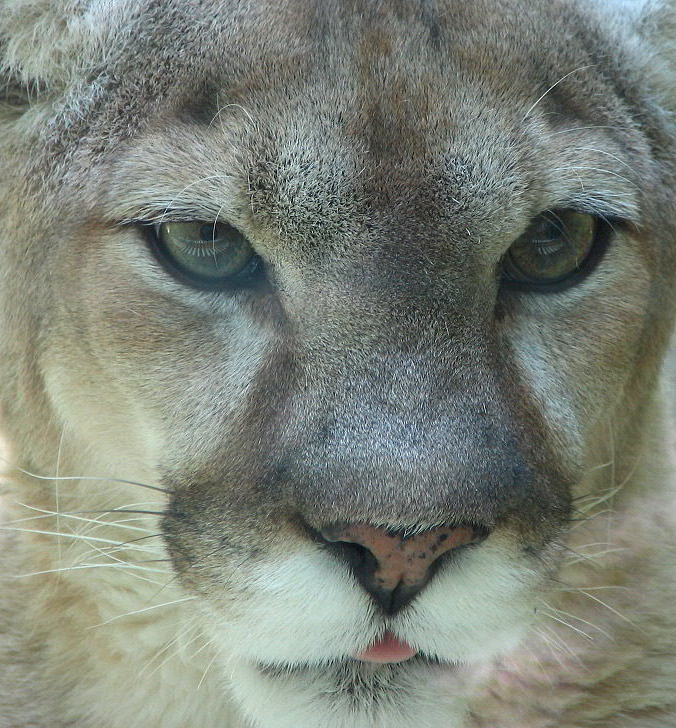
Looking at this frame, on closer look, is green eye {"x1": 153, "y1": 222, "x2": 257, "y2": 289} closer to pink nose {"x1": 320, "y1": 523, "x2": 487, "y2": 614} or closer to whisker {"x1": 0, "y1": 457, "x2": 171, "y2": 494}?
whisker {"x1": 0, "y1": 457, "x2": 171, "y2": 494}

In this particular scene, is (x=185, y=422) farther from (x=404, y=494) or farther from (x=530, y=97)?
(x=530, y=97)

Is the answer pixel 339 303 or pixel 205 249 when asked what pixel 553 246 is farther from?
pixel 205 249

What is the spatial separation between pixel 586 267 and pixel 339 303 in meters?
0.63

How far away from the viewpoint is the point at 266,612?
1944mm

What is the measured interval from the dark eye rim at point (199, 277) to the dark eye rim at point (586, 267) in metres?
0.55

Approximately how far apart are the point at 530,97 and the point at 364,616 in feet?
3.67

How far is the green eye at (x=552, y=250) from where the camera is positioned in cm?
224

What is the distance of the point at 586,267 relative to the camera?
7.72 feet

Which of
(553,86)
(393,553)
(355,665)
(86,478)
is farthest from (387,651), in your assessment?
(553,86)

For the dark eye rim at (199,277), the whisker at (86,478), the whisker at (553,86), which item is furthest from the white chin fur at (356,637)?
the whisker at (553,86)

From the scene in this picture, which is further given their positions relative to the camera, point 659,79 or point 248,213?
point 659,79

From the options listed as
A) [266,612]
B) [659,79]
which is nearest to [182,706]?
[266,612]

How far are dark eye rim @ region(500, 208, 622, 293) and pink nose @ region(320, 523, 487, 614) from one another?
62cm

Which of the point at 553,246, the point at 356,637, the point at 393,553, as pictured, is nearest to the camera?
the point at 393,553
